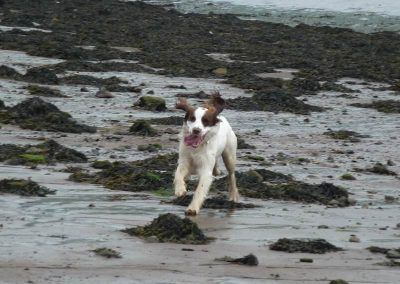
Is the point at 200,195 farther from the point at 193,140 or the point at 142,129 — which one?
the point at 142,129

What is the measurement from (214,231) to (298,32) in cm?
2854

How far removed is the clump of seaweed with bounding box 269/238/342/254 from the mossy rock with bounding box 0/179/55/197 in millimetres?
2807

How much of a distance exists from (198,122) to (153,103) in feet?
29.1

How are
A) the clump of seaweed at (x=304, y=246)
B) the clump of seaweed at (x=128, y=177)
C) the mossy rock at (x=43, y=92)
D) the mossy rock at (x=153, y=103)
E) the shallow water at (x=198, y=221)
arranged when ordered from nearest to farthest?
the shallow water at (x=198, y=221), the clump of seaweed at (x=304, y=246), the clump of seaweed at (x=128, y=177), the mossy rock at (x=153, y=103), the mossy rock at (x=43, y=92)

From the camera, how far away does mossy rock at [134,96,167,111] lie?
19.6 metres

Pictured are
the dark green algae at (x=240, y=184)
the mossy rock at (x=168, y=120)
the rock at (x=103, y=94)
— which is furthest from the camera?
the rock at (x=103, y=94)

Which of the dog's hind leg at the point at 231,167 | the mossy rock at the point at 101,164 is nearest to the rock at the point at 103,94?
the mossy rock at the point at 101,164

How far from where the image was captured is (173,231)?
9125mm

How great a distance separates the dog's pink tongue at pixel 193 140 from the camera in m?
10.9

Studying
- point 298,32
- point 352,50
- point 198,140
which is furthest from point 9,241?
point 298,32

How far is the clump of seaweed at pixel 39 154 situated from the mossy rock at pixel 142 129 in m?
2.39

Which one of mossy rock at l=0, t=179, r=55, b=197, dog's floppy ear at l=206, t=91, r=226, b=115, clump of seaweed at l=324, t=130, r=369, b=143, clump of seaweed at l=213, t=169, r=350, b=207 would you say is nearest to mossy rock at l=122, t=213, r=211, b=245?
mossy rock at l=0, t=179, r=55, b=197

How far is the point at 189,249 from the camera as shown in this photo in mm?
8711

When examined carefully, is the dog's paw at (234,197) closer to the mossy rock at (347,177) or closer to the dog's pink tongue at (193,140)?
the dog's pink tongue at (193,140)
